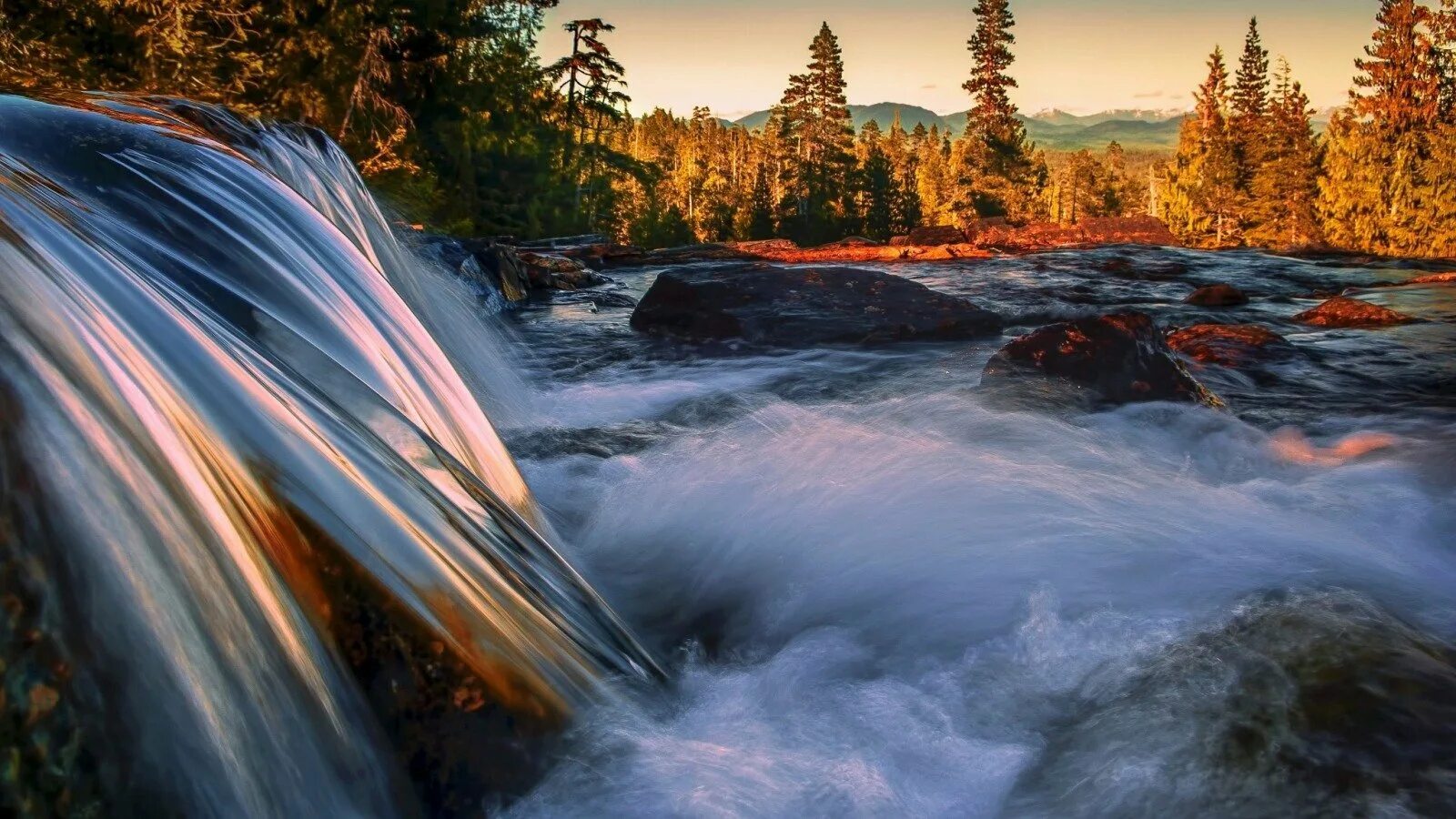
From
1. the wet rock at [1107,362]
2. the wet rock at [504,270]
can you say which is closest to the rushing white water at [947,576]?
the wet rock at [1107,362]

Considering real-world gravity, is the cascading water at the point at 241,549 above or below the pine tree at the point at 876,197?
below

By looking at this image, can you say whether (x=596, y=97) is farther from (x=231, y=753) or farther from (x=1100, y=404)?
(x=231, y=753)

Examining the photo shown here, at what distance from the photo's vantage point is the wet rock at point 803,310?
9.81m

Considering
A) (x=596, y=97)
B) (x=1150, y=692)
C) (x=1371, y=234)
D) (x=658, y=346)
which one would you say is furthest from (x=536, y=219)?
(x=1371, y=234)

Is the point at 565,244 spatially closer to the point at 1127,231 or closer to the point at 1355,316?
the point at 1355,316

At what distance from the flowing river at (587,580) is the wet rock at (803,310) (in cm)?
412

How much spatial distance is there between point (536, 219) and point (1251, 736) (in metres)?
33.1

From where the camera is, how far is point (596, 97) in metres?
43.3

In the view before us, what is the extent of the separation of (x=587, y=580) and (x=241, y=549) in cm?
191

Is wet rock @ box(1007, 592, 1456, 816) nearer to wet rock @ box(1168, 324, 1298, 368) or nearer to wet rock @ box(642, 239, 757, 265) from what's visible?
wet rock @ box(1168, 324, 1298, 368)

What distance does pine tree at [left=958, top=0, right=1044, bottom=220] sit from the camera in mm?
67750

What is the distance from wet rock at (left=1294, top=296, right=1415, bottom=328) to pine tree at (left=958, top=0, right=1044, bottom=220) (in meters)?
58.1

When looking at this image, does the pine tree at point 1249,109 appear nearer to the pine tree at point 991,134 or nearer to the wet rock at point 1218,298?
the pine tree at point 991,134

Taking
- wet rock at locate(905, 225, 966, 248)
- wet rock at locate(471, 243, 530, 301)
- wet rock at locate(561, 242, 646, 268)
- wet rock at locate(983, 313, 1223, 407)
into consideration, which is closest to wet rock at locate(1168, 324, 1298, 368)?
wet rock at locate(983, 313, 1223, 407)
